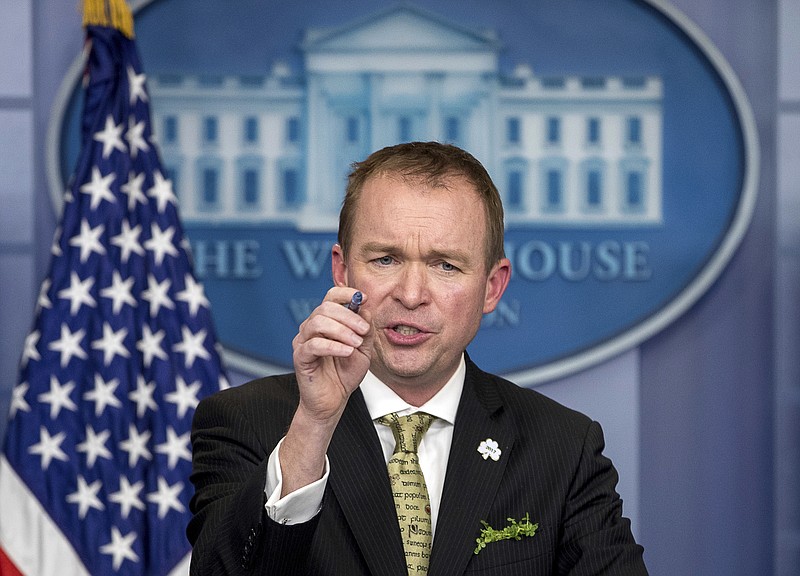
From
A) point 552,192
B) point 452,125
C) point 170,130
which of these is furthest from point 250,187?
point 552,192

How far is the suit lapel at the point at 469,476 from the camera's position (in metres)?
1.99

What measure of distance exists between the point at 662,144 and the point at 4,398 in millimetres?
2624

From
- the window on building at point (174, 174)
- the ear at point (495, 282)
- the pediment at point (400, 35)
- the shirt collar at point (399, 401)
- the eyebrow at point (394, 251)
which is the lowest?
the shirt collar at point (399, 401)

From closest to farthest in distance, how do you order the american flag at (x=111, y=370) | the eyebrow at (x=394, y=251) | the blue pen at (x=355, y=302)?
the blue pen at (x=355, y=302)
the eyebrow at (x=394, y=251)
the american flag at (x=111, y=370)

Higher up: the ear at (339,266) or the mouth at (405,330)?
the ear at (339,266)

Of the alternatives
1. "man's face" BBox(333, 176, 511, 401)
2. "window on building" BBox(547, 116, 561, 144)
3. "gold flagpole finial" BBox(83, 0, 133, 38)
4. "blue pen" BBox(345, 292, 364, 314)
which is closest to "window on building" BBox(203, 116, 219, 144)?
"gold flagpole finial" BBox(83, 0, 133, 38)

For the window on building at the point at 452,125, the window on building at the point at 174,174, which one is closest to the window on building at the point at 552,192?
the window on building at the point at 452,125

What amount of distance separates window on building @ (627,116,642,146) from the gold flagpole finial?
73.8 inches

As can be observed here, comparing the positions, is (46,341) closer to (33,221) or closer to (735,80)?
(33,221)

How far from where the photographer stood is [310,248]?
13.1 ft

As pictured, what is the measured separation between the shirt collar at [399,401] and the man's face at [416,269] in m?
0.03

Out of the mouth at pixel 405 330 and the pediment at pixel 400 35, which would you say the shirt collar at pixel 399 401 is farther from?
the pediment at pixel 400 35

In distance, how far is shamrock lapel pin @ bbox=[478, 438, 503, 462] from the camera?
213 cm

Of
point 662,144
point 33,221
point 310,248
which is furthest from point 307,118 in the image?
point 662,144
